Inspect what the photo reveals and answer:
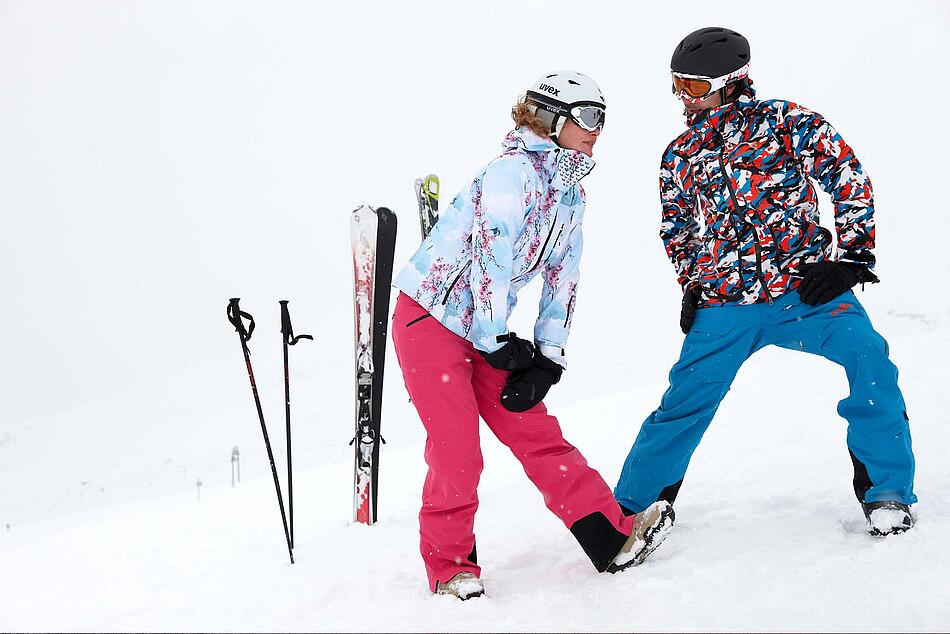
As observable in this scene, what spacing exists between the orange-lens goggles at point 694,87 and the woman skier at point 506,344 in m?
0.44

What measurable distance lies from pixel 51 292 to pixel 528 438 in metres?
89.6

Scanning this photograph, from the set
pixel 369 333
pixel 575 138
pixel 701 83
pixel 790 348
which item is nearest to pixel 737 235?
pixel 790 348

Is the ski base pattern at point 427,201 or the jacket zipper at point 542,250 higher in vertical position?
the ski base pattern at point 427,201

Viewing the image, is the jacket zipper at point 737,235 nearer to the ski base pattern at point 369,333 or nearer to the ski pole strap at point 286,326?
the ski base pattern at point 369,333

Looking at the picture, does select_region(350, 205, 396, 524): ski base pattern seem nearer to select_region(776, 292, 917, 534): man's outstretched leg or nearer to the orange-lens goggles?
the orange-lens goggles

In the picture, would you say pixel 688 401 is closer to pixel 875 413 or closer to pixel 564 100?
pixel 875 413

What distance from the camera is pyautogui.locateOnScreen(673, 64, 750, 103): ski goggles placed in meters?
2.55

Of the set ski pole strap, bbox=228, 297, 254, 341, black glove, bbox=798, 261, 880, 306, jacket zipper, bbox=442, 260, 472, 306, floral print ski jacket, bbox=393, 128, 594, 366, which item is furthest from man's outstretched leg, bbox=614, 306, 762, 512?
ski pole strap, bbox=228, 297, 254, 341

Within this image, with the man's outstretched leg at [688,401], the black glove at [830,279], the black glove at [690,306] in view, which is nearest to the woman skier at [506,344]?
the man's outstretched leg at [688,401]

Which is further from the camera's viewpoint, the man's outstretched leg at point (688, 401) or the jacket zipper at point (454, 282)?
the man's outstretched leg at point (688, 401)

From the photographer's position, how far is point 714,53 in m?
2.53

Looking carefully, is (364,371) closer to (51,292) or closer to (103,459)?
(103,459)

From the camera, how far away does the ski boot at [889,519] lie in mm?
2322

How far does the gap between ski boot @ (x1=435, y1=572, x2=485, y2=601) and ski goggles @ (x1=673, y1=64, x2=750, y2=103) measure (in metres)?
1.85
